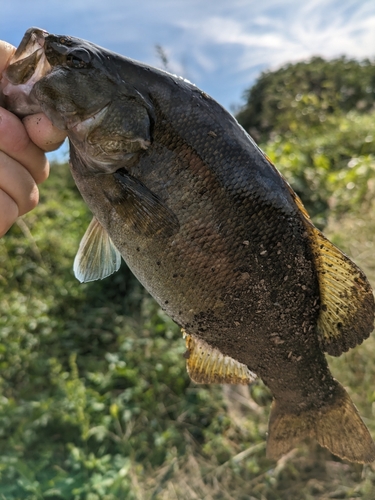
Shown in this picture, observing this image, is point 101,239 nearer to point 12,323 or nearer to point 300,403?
point 300,403

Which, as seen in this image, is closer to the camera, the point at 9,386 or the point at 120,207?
the point at 120,207

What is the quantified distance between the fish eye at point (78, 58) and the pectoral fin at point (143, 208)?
1.34 ft

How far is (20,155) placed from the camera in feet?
A: 5.44

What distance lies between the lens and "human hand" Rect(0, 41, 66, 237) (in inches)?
61.9

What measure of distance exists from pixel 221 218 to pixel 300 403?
3.24 ft

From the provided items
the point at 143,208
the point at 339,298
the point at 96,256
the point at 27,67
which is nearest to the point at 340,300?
the point at 339,298

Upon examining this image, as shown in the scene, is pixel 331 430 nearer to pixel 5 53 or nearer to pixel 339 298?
pixel 339 298

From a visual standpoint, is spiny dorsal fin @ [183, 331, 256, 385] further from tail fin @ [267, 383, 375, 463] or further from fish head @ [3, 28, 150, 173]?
fish head @ [3, 28, 150, 173]

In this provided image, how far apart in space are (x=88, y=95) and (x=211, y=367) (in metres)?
1.25

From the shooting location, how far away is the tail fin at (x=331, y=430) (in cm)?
176

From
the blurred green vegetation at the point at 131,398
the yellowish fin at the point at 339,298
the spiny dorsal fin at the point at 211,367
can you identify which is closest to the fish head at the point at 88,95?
the yellowish fin at the point at 339,298

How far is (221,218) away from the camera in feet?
4.87

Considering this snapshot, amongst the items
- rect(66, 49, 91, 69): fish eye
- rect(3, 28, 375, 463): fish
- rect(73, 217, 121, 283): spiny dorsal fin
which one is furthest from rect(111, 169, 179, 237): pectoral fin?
rect(66, 49, 91, 69): fish eye

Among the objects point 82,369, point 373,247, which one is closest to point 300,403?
point 373,247
